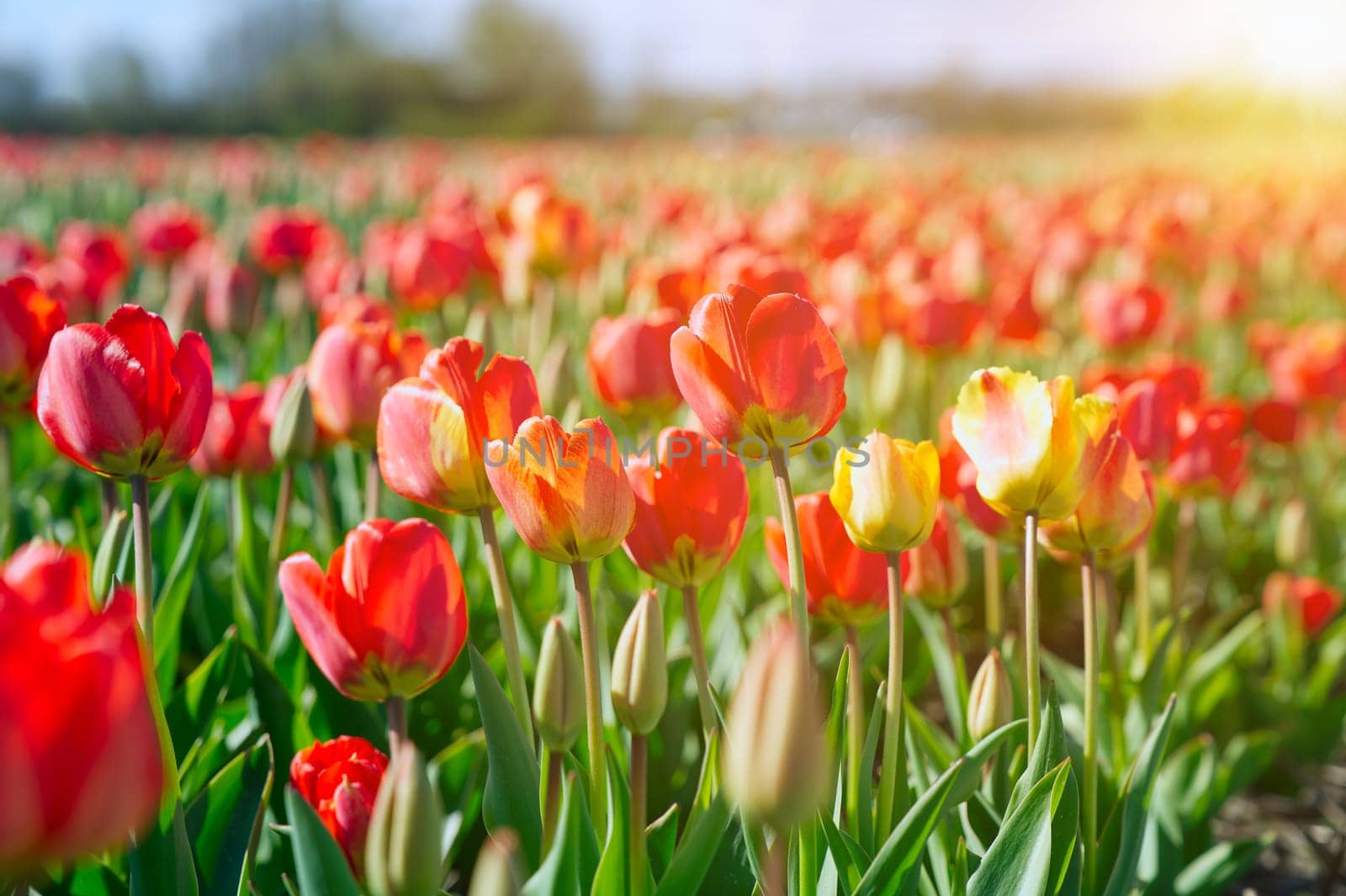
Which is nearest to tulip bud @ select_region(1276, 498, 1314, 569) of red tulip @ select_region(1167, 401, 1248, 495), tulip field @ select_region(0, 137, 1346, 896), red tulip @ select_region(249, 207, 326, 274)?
tulip field @ select_region(0, 137, 1346, 896)

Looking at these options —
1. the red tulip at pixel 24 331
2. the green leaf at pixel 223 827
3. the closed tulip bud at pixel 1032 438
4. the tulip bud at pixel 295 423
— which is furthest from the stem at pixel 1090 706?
the red tulip at pixel 24 331

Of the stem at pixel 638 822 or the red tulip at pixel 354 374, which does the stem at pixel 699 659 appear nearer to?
the stem at pixel 638 822

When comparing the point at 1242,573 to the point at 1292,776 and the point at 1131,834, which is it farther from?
the point at 1131,834

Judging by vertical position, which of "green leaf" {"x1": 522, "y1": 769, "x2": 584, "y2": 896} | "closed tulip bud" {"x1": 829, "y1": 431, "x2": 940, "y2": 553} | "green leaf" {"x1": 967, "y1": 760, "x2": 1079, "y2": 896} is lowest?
"green leaf" {"x1": 967, "y1": 760, "x2": 1079, "y2": 896}

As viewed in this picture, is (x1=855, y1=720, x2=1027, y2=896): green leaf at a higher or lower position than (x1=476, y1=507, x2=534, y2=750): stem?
lower

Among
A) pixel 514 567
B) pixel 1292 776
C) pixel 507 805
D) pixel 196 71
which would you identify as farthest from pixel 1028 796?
pixel 196 71

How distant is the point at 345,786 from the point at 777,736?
0.40 meters

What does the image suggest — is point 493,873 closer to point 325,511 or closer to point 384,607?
point 384,607

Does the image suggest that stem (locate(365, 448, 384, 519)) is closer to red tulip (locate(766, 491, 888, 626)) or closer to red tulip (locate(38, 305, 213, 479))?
red tulip (locate(38, 305, 213, 479))

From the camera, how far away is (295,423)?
1.33m

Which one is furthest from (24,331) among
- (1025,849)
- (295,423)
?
(1025,849)

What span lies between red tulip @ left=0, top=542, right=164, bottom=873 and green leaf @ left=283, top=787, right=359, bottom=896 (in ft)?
0.82

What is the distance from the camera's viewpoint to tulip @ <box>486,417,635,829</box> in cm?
78

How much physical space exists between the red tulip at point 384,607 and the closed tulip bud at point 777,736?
32 centimetres
